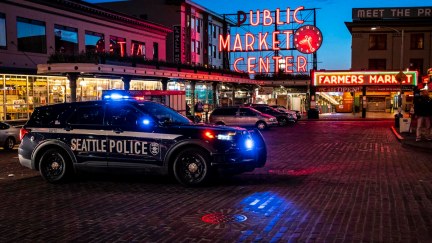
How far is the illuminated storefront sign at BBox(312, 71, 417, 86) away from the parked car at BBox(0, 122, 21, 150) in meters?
28.8

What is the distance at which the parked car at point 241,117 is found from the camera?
92.0 ft

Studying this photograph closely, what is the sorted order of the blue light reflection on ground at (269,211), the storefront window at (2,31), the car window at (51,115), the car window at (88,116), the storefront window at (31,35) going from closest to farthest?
the blue light reflection on ground at (269,211) < the car window at (88,116) < the car window at (51,115) < the storefront window at (2,31) < the storefront window at (31,35)

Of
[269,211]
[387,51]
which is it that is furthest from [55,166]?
[387,51]

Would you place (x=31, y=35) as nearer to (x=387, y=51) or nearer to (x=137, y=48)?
(x=137, y=48)

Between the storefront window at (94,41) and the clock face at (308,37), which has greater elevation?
the clock face at (308,37)

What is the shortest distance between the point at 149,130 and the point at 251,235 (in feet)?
13.4

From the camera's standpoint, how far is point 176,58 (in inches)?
1677

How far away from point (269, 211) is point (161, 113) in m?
4.00

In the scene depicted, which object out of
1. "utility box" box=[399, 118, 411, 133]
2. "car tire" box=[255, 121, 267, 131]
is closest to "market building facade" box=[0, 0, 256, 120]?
"car tire" box=[255, 121, 267, 131]

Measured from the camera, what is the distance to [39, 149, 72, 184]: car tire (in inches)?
401

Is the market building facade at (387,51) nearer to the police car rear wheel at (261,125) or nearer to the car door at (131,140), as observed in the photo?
the police car rear wheel at (261,125)

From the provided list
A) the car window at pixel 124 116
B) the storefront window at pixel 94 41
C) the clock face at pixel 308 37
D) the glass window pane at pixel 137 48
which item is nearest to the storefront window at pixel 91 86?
the storefront window at pixel 94 41

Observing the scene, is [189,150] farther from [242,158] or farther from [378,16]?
[378,16]

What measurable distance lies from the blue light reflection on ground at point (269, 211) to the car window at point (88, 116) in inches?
148
